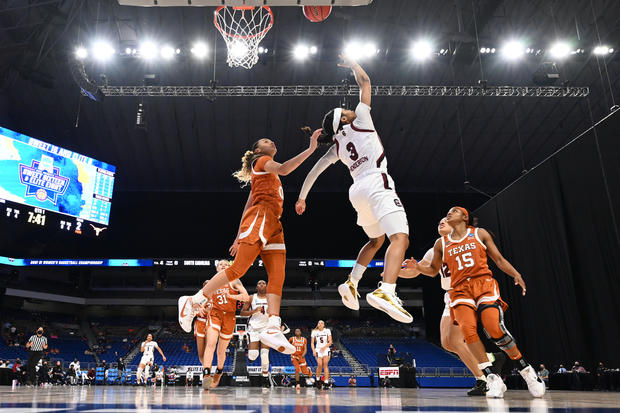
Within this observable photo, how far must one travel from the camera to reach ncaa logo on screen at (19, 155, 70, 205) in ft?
44.1

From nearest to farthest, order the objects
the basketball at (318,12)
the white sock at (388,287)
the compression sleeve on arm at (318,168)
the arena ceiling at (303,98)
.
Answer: the white sock at (388,287)
the compression sleeve on arm at (318,168)
the basketball at (318,12)
the arena ceiling at (303,98)

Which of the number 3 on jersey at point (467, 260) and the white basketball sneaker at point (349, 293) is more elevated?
the number 3 on jersey at point (467, 260)

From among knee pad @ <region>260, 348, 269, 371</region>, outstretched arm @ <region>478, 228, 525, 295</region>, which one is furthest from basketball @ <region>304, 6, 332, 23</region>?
knee pad @ <region>260, 348, 269, 371</region>

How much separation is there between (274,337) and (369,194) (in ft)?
4.78

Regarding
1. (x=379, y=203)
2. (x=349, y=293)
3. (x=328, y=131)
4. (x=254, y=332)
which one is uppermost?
(x=328, y=131)

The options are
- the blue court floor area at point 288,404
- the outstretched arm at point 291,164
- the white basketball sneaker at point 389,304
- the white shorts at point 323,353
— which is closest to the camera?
the blue court floor area at point 288,404

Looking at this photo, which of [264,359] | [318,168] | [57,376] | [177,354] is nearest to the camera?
[318,168]

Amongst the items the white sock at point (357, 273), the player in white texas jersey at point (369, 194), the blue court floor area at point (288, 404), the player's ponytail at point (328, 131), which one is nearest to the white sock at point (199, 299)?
the blue court floor area at point (288, 404)

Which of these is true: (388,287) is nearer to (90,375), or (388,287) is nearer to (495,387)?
(495,387)

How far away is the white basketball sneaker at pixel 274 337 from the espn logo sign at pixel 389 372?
36.5 feet

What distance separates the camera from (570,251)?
8023mm

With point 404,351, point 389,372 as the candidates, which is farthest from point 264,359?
point 404,351

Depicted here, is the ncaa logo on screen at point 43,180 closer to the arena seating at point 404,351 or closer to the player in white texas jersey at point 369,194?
the player in white texas jersey at point 369,194

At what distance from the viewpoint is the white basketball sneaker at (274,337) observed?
3.69 m
